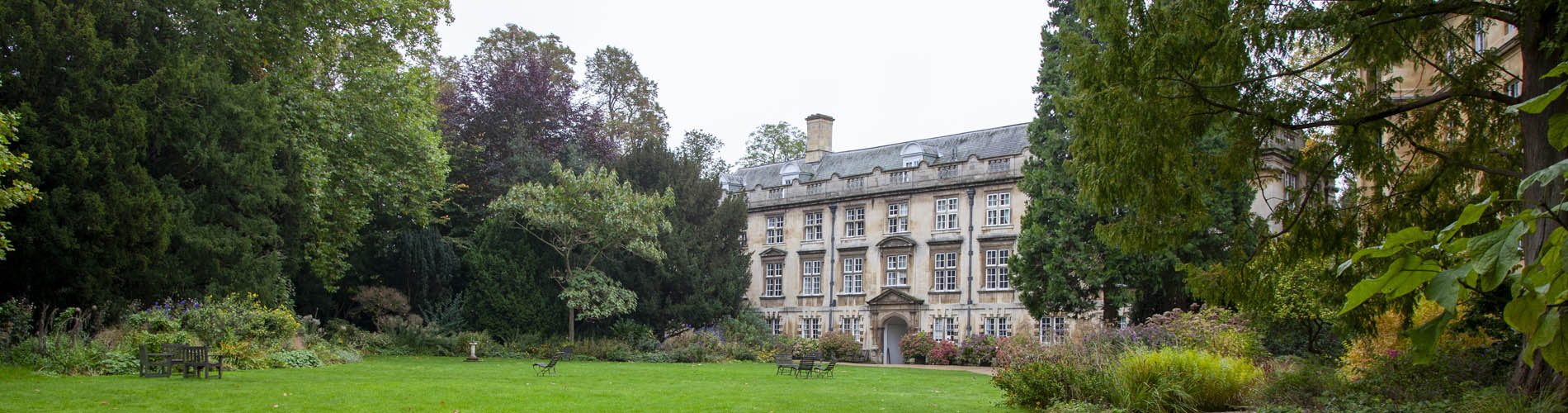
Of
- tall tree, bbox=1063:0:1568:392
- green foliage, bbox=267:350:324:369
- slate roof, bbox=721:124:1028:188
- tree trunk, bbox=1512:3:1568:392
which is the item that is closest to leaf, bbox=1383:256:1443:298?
tall tree, bbox=1063:0:1568:392

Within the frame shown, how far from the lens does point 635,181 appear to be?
33500mm

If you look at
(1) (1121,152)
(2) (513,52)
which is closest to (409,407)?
(1) (1121,152)

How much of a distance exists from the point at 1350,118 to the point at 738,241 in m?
26.9

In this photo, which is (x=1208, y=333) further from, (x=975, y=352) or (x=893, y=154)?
(x=893, y=154)

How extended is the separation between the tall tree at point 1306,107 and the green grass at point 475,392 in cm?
388

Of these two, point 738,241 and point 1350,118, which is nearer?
point 1350,118

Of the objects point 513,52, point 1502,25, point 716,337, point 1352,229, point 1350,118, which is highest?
point 513,52

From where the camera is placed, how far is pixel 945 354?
101 ft

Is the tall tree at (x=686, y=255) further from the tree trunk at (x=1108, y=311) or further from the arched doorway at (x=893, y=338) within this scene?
the tree trunk at (x=1108, y=311)

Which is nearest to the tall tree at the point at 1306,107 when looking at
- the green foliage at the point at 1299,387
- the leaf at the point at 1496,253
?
the green foliage at the point at 1299,387

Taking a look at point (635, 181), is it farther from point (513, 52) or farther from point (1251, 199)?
point (1251, 199)

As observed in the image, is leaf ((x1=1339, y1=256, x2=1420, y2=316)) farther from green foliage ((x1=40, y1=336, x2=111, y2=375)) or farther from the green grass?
→ green foliage ((x1=40, y1=336, x2=111, y2=375))

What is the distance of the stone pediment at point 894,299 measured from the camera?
116ft

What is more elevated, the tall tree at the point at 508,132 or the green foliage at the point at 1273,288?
the tall tree at the point at 508,132
